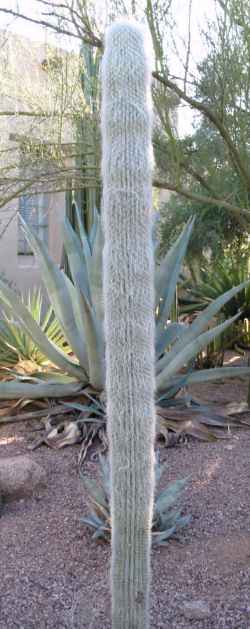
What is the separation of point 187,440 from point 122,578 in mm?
2279

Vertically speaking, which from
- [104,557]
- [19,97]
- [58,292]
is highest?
[19,97]

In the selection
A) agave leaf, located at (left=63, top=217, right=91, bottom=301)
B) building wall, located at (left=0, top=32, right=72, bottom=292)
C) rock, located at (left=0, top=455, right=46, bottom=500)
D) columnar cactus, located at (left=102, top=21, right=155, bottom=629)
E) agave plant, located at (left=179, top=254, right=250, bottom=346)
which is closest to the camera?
columnar cactus, located at (left=102, top=21, right=155, bottom=629)

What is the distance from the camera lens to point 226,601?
2625mm

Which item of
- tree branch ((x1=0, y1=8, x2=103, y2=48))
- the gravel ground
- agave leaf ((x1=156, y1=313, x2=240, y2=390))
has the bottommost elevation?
the gravel ground

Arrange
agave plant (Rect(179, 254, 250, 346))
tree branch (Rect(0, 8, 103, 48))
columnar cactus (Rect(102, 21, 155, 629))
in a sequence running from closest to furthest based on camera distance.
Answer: columnar cactus (Rect(102, 21, 155, 629)) → tree branch (Rect(0, 8, 103, 48)) → agave plant (Rect(179, 254, 250, 346))

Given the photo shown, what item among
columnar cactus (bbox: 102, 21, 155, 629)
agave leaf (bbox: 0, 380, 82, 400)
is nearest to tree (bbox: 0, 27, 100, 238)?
agave leaf (bbox: 0, 380, 82, 400)

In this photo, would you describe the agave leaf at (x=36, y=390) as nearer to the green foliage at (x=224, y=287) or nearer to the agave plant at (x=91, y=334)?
the agave plant at (x=91, y=334)

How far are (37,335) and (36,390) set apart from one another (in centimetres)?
40

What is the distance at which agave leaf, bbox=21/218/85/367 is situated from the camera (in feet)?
16.3

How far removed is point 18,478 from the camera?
3.55 metres

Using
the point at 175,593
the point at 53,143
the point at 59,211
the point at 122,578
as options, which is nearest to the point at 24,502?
the point at 175,593

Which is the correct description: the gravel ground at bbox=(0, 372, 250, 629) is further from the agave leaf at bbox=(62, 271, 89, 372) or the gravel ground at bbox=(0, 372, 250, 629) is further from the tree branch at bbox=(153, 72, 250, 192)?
the tree branch at bbox=(153, 72, 250, 192)

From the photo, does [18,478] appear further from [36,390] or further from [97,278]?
[97,278]

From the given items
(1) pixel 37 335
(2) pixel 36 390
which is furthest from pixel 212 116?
(2) pixel 36 390
